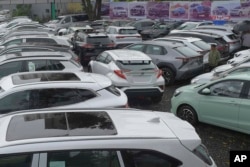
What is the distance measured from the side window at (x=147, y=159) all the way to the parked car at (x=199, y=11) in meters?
26.2

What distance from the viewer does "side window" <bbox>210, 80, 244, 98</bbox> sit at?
7629 mm

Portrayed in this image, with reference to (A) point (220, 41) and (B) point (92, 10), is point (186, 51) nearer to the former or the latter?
(A) point (220, 41)

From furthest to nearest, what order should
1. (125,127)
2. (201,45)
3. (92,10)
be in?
(92,10), (201,45), (125,127)

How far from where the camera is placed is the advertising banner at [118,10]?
116 feet

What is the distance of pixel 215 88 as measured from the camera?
26.7 feet

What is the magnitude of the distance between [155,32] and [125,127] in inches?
830

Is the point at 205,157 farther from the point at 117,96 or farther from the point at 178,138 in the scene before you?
the point at 117,96

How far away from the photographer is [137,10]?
112ft

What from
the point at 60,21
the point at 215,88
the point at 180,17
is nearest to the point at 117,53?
the point at 215,88

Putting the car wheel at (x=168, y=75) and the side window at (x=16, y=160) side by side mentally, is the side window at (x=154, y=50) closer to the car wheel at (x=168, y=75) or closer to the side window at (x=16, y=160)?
the car wheel at (x=168, y=75)

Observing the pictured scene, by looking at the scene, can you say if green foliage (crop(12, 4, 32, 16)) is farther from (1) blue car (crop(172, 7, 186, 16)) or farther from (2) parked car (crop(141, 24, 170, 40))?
(2) parked car (crop(141, 24, 170, 40))

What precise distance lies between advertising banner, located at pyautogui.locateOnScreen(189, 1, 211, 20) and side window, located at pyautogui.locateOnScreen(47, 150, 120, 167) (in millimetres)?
26340

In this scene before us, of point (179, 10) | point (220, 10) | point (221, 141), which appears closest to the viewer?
point (221, 141)

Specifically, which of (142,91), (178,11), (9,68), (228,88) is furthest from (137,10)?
(228,88)
